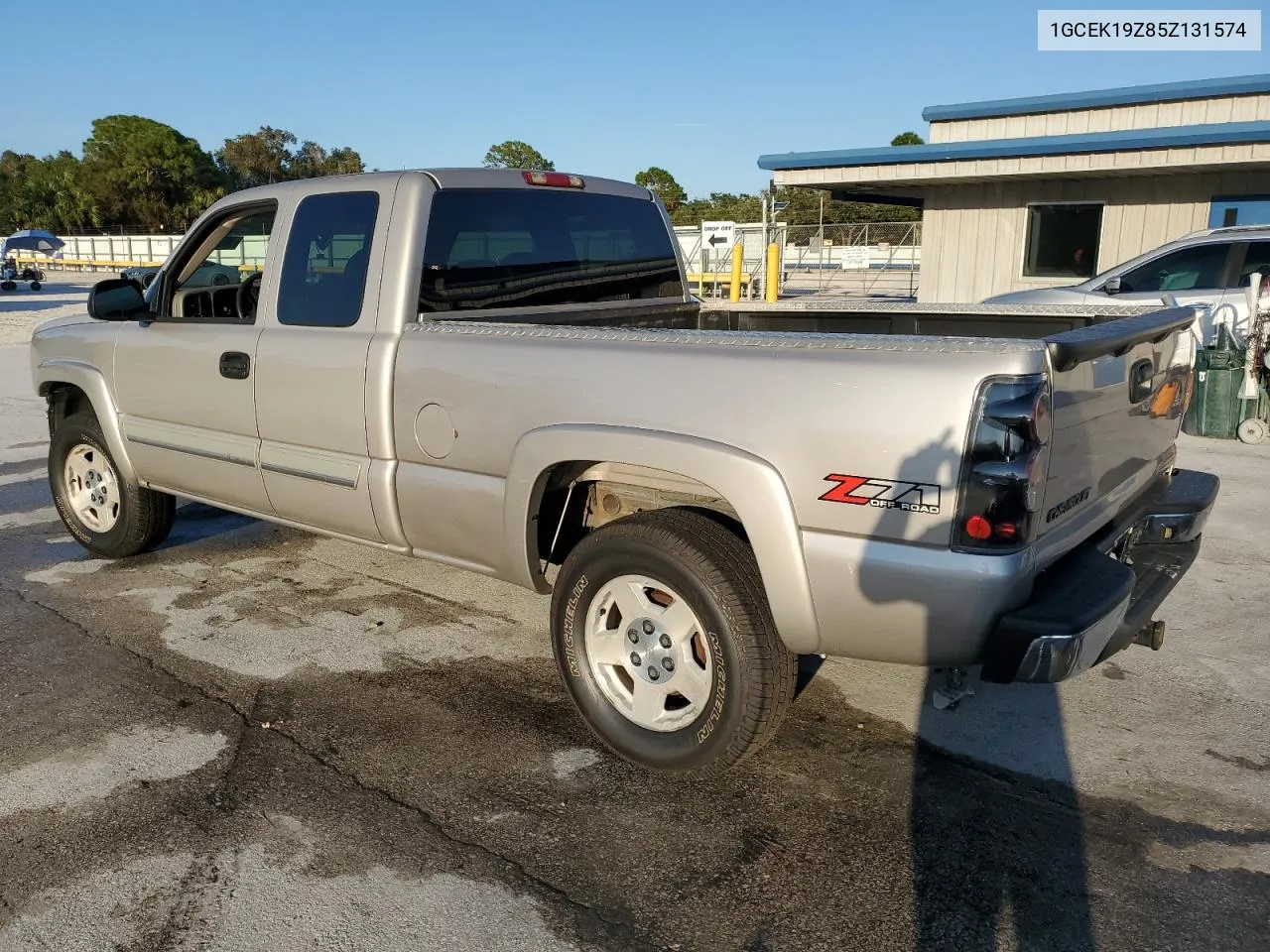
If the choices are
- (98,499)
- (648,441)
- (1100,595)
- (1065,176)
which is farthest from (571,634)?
(1065,176)

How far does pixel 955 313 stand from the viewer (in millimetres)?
4484

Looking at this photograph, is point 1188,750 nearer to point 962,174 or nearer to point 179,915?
point 179,915

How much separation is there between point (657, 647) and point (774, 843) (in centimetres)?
71

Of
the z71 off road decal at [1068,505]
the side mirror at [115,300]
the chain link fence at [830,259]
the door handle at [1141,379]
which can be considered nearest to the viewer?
the z71 off road decal at [1068,505]

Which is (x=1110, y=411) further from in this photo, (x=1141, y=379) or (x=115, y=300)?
(x=115, y=300)

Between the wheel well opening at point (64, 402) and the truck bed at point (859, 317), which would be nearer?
the truck bed at point (859, 317)

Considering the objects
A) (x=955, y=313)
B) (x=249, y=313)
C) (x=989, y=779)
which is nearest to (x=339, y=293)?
(x=249, y=313)

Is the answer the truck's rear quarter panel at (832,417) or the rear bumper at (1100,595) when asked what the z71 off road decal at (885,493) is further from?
the rear bumper at (1100,595)

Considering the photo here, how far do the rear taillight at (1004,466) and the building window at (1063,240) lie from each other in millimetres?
13515

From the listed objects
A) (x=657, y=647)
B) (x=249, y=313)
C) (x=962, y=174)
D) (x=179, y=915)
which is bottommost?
(x=179, y=915)

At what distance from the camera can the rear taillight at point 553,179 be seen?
4422mm

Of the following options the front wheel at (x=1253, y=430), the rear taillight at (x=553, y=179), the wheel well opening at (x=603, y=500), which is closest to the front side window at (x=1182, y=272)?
the front wheel at (x=1253, y=430)

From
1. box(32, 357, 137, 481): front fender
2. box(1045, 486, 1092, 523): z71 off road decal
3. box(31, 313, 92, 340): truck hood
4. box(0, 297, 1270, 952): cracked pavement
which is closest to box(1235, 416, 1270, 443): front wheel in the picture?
box(0, 297, 1270, 952): cracked pavement

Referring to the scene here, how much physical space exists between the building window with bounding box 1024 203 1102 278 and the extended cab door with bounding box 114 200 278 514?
12903 mm
